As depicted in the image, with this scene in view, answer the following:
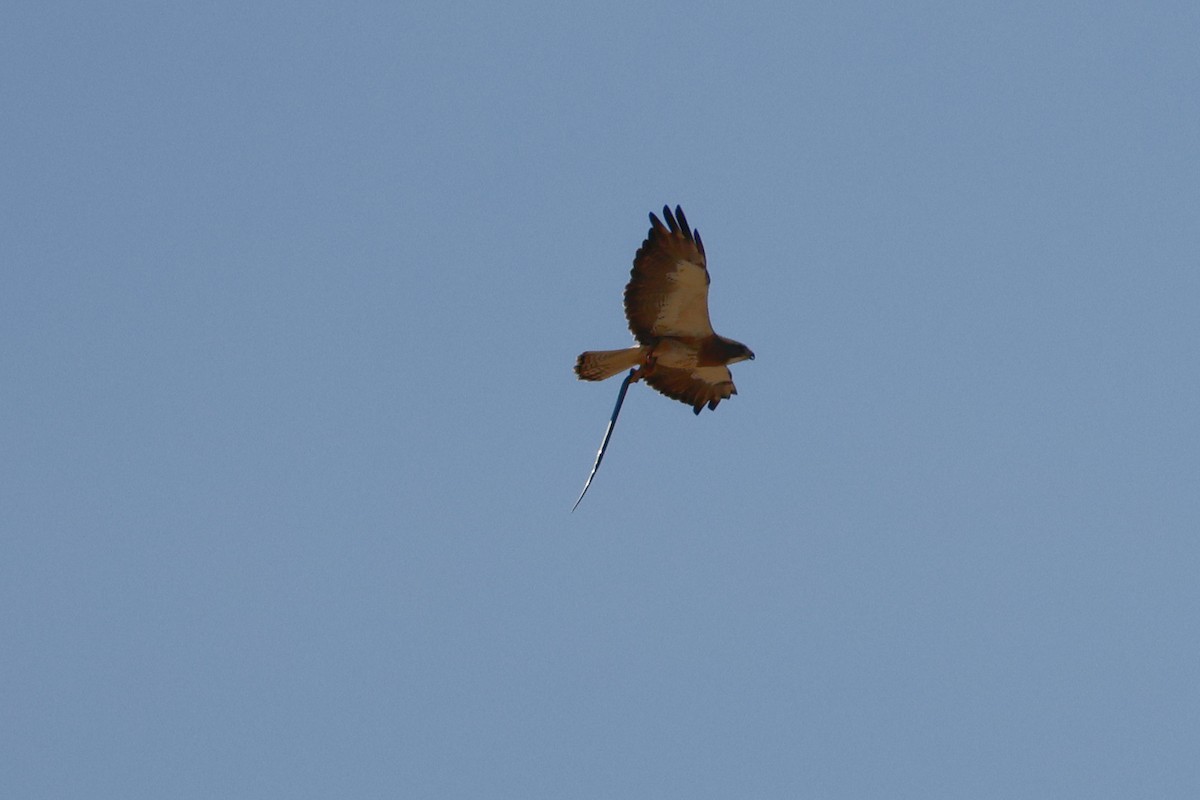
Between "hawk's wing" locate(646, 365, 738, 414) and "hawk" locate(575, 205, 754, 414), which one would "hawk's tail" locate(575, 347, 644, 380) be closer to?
"hawk" locate(575, 205, 754, 414)

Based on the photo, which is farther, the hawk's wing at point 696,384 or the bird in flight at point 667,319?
the hawk's wing at point 696,384

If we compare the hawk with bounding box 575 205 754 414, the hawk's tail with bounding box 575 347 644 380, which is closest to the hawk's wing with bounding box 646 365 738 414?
the hawk with bounding box 575 205 754 414

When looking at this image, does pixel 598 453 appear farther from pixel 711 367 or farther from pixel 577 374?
pixel 711 367

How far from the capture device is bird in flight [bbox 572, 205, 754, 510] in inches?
785

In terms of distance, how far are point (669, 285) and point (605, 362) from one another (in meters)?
0.98

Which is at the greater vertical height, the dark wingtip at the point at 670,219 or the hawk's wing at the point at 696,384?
the dark wingtip at the point at 670,219

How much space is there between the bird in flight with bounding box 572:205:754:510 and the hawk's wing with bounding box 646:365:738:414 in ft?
0.23

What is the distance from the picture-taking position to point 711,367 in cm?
2161

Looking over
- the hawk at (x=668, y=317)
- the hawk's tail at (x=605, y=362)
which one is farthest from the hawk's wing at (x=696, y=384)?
the hawk's tail at (x=605, y=362)

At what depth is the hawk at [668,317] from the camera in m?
19.9

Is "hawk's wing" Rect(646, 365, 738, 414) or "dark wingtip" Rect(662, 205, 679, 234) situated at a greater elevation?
"dark wingtip" Rect(662, 205, 679, 234)

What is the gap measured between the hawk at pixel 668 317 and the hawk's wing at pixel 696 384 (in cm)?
5

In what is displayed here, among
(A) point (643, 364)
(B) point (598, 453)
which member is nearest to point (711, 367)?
(A) point (643, 364)

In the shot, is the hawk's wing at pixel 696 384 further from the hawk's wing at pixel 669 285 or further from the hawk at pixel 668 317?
the hawk's wing at pixel 669 285
